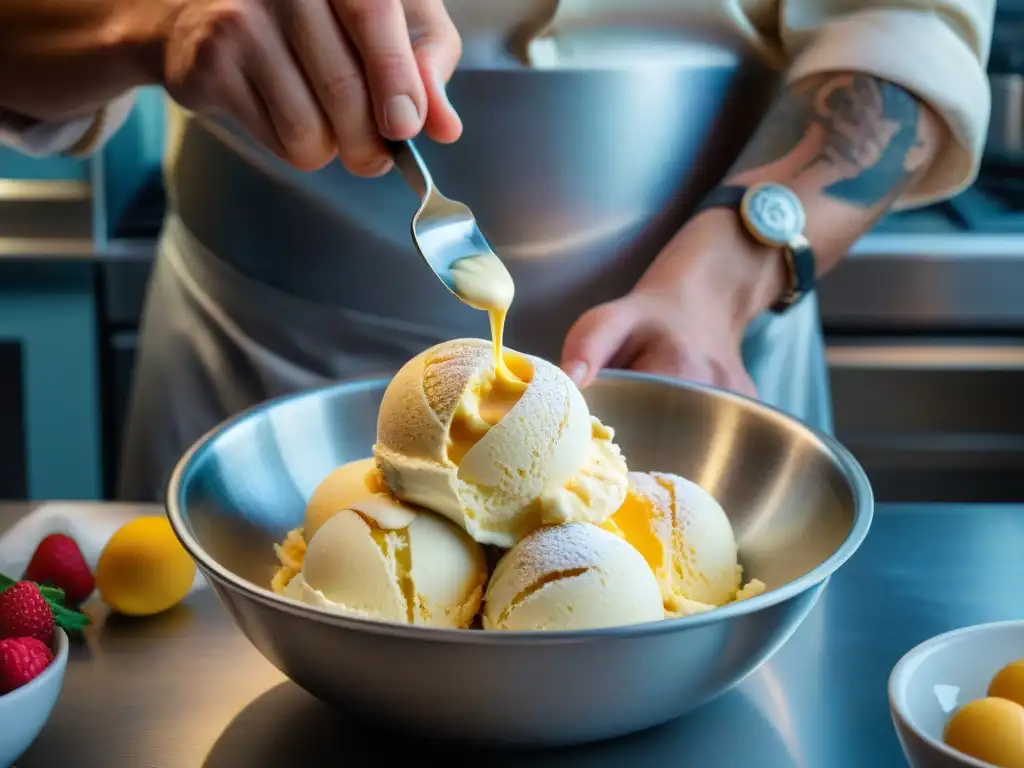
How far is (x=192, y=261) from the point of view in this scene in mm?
1298

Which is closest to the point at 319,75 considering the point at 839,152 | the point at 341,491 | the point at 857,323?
the point at 341,491

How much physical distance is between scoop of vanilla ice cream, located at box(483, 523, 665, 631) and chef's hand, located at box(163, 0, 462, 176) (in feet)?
0.93

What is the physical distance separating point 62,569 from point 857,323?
1322 mm

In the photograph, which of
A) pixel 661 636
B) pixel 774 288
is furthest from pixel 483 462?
pixel 774 288

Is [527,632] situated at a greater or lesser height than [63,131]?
greater

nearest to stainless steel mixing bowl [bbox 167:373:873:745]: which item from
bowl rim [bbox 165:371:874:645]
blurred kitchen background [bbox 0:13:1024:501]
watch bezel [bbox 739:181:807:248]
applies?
bowl rim [bbox 165:371:874:645]

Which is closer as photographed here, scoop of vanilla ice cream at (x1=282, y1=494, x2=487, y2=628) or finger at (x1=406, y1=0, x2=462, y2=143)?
scoop of vanilla ice cream at (x1=282, y1=494, x2=487, y2=628)

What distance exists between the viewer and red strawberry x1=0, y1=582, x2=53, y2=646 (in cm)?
64

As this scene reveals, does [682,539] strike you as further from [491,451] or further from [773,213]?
[773,213]

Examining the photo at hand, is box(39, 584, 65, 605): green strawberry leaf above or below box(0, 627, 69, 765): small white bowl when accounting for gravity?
below

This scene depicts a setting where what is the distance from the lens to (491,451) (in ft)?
2.23

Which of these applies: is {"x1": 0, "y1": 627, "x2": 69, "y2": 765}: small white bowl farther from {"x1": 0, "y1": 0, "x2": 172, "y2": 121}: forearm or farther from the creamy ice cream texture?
{"x1": 0, "y1": 0, "x2": 172, "y2": 121}: forearm

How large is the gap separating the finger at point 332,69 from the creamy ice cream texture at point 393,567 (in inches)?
9.9

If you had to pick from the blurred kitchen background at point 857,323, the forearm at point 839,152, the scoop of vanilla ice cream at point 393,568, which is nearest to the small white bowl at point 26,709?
the scoop of vanilla ice cream at point 393,568
